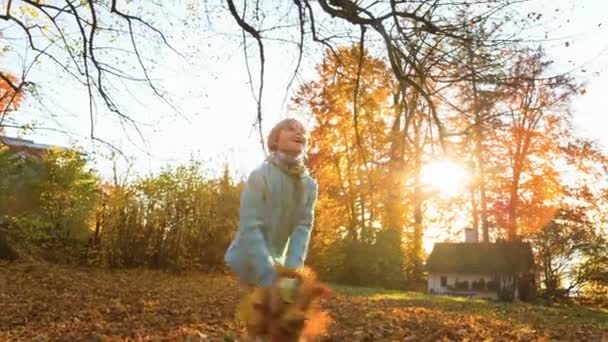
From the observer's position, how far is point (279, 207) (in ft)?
13.2

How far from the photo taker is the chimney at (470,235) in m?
33.7

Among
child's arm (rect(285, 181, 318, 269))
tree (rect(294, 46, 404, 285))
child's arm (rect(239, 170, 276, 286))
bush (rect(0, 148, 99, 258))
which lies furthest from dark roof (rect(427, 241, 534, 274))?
child's arm (rect(239, 170, 276, 286))

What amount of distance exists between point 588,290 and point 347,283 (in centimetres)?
1331

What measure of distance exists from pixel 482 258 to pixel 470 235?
2317mm

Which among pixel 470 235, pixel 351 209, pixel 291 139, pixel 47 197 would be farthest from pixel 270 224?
pixel 470 235

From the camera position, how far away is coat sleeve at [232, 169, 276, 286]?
12.0 feet

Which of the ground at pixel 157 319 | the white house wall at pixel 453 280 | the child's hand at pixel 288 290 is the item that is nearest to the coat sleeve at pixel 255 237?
the child's hand at pixel 288 290

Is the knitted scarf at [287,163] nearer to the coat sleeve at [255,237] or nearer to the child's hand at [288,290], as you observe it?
the coat sleeve at [255,237]

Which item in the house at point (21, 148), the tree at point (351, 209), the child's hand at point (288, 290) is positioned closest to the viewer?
the child's hand at point (288, 290)

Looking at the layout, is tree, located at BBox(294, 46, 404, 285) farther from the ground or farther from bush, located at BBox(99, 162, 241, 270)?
the ground

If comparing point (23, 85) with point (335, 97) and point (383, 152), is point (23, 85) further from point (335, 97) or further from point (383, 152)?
point (383, 152)

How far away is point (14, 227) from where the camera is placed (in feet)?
52.2

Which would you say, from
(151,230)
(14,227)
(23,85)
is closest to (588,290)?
(151,230)

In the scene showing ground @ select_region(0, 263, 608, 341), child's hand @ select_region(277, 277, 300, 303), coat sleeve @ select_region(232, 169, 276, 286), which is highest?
coat sleeve @ select_region(232, 169, 276, 286)
